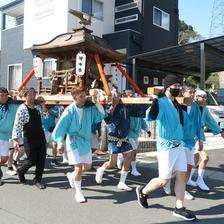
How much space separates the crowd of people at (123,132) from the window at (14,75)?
14.1 metres

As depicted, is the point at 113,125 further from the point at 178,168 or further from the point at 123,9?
the point at 123,9

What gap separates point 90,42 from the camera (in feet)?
27.1

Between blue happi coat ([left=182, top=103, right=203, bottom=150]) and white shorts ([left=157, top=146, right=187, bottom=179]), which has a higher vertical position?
blue happi coat ([left=182, top=103, right=203, bottom=150])

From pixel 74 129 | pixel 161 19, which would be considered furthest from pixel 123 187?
pixel 161 19

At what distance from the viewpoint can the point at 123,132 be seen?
6930mm

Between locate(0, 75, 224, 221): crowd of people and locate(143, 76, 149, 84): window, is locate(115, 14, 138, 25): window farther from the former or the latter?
locate(0, 75, 224, 221): crowd of people

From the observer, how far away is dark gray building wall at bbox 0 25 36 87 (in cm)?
2092

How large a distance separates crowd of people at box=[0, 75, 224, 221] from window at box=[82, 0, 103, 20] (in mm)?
11993

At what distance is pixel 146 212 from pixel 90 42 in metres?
4.14

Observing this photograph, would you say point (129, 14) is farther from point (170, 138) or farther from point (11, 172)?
point (170, 138)

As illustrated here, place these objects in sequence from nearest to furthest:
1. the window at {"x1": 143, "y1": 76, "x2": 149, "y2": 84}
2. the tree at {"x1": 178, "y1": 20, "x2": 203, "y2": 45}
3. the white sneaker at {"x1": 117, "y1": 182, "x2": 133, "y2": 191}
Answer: the white sneaker at {"x1": 117, "y1": 182, "x2": 133, "y2": 191} → the window at {"x1": 143, "y1": 76, "x2": 149, "y2": 84} → the tree at {"x1": 178, "y1": 20, "x2": 203, "y2": 45}

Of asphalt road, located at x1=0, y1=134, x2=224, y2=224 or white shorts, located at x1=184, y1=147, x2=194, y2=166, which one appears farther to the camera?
white shorts, located at x1=184, y1=147, x2=194, y2=166

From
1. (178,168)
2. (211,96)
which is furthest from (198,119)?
(211,96)

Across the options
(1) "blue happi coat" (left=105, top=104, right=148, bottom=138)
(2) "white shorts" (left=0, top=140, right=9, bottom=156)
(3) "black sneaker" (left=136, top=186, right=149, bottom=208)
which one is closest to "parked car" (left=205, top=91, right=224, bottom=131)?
(1) "blue happi coat" (left=105, top=104, right=148, bottom=138)
